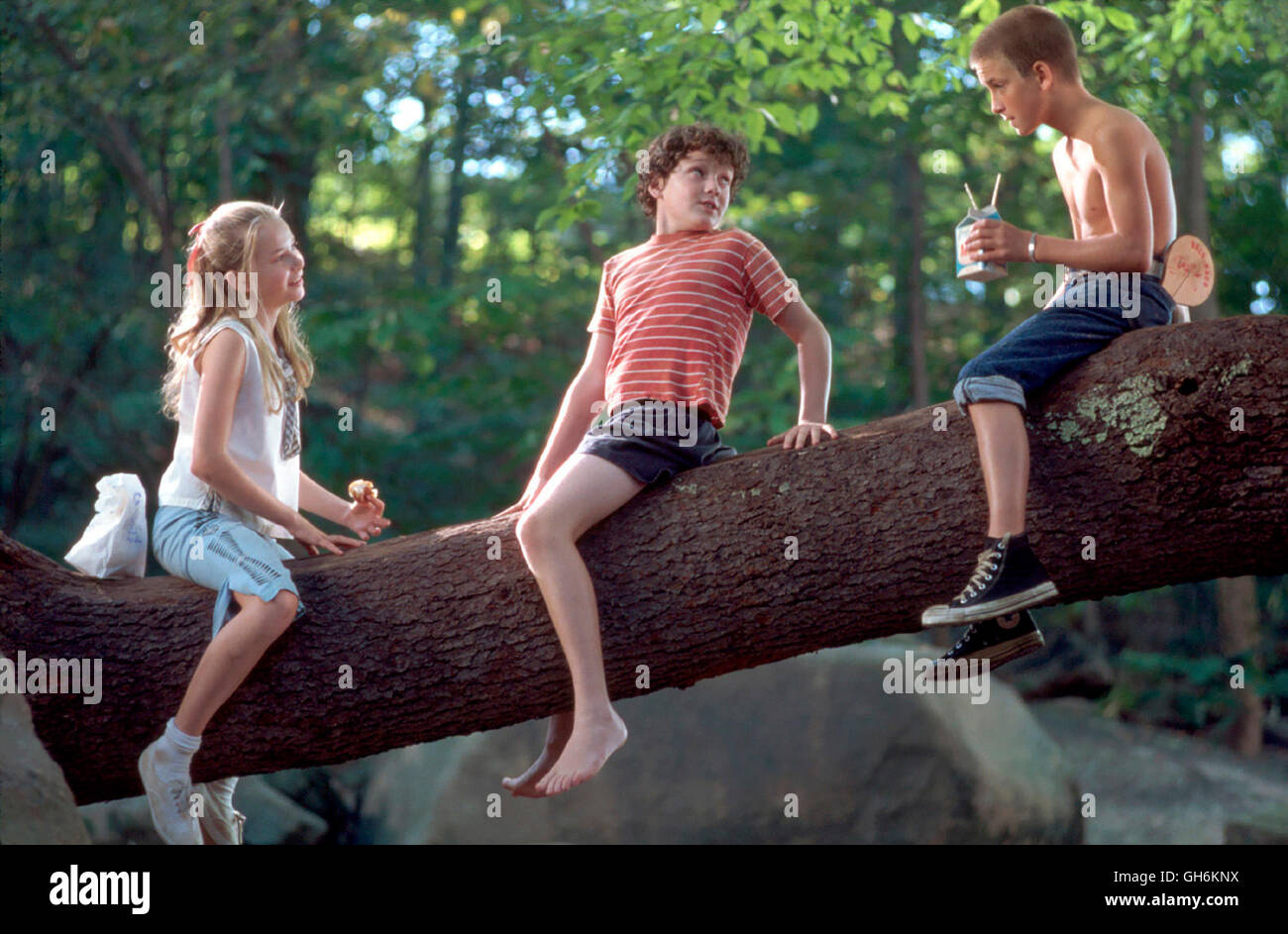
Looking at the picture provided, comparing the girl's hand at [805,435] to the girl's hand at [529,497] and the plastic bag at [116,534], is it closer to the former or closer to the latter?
the girl's hand at [529,497]

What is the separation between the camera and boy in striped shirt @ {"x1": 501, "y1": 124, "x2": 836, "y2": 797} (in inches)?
110

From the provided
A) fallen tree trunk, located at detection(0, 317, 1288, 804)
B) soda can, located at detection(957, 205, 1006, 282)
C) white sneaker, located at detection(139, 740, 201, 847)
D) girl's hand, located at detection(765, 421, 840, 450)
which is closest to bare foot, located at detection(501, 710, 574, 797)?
fallen tree trunk, located at detection(0, 317, 1288, 804)

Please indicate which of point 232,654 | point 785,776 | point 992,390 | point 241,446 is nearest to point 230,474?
point 241,446

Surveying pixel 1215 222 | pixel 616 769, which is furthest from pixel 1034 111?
pixel 1215 222

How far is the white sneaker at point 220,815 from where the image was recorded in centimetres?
301

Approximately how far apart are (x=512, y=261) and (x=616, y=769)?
6.19m

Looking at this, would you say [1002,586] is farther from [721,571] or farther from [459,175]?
[459,175]

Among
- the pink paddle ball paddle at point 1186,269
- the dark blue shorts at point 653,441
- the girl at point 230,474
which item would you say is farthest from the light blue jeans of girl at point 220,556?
the pink paddle ball paddle at point 1186,269

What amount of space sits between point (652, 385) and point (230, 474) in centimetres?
110

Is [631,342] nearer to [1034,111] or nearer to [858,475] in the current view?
[858,475]

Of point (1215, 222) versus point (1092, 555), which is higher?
point (1215, 222)

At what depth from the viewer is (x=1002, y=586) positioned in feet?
8.48

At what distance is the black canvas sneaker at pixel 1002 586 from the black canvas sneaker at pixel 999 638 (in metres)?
0.05
